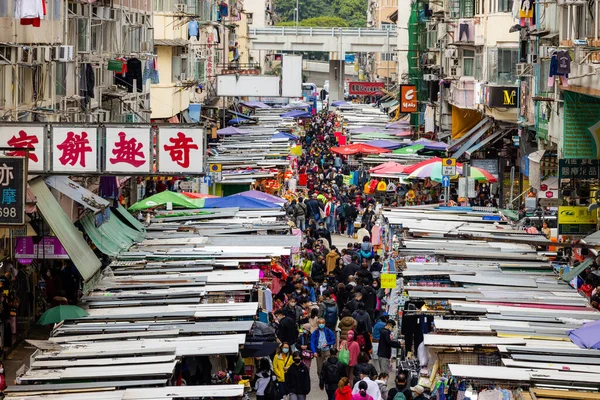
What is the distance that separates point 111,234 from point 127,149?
3.20m

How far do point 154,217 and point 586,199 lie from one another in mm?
9403

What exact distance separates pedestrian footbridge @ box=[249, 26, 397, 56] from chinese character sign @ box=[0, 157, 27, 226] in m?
72.9

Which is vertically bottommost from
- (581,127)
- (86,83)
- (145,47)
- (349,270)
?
(349,270)

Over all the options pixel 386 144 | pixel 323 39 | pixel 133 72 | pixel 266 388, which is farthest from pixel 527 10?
pixel 323 39

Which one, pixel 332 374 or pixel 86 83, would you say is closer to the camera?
pixel 332 374

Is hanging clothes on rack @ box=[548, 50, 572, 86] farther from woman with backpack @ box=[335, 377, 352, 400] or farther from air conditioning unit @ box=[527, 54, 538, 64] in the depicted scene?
woman with backpack @ box=[335, 377, 352, 400]

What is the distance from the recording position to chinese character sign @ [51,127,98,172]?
765 inches

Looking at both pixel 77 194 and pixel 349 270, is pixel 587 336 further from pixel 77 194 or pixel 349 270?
pixel 349 270

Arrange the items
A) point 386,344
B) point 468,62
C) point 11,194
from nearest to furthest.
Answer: point 11,194 → point 386,344 → point 468,62

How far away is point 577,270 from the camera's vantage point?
66.5 feet

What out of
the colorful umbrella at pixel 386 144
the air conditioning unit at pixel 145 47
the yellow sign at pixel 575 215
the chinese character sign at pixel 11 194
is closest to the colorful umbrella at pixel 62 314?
the chinese character sign at pixel 11 194

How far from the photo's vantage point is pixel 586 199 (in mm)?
26406

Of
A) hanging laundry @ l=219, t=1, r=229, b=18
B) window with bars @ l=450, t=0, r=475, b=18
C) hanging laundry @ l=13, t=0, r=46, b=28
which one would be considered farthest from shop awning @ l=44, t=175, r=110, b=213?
hanging laundry @ l=219, t=1, r=229, b=18

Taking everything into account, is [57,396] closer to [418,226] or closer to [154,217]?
[418,226]
